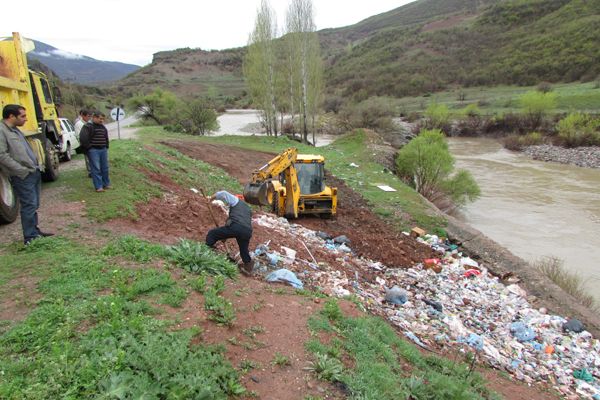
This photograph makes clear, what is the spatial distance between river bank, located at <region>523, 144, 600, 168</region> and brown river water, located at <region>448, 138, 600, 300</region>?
49.9 inches

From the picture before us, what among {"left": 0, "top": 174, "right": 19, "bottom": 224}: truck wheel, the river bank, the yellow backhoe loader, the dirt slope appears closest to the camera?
{"left": 0, "top": 174, "right": 19, "bottom": 224}: truck wheel

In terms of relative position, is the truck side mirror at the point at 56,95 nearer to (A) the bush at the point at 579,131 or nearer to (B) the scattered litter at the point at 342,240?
(B) the scattered litter at the point at 342,240

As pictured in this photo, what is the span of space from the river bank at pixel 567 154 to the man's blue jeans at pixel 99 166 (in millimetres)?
32774

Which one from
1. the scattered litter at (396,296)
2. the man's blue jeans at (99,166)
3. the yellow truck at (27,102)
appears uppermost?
the yellow truck at (27,102)

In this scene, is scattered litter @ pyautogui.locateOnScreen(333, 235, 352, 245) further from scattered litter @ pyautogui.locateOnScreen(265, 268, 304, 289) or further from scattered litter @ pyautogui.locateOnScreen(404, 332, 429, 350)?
scattered litter @ pyautogui.locateOnScreen(404, 332, 429, 350)

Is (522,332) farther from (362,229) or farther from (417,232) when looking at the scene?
(362,229)

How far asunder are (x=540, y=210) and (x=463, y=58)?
67.3 metres

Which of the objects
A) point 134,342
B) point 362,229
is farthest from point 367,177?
point 134,342

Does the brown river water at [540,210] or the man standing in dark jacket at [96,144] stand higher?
the man standing in dark jacket at [96,144]

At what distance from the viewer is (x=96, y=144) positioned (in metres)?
7.91

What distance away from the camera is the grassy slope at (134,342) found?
3.29 meters

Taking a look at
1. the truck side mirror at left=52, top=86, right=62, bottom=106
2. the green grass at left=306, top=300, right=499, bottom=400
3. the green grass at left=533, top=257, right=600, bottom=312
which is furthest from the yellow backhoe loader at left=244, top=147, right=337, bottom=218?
the green grass at left=533, top=257, right=600, bottom=312

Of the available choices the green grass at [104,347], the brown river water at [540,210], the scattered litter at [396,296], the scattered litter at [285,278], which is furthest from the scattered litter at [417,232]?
the green grass at [104,347]

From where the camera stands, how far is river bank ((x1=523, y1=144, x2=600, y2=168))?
30.6 metres
